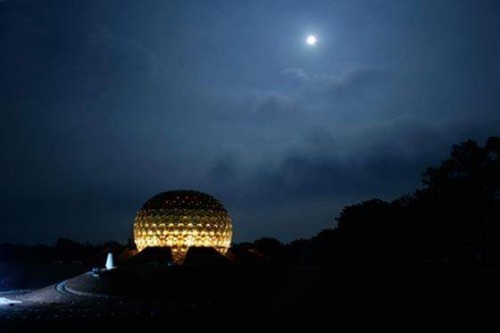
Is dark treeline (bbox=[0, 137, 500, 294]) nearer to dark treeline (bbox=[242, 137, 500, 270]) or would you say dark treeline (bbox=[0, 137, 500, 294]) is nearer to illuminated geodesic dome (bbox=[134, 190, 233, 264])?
dark treeline (bbox=[242, 137, 500, 270])

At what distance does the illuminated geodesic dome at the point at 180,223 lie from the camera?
128 feet

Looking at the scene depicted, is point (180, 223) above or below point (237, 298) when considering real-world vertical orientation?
above

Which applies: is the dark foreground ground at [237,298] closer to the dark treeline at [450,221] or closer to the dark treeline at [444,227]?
the dark treeline at [444,227]

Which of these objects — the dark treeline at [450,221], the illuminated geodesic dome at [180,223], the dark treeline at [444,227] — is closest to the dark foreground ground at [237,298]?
the dark treeline at [444,227]

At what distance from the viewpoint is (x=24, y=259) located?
6303 cm

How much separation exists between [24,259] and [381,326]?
57.6 metres

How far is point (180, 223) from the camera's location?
38.9 meters

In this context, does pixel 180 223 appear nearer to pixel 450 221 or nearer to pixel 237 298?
pixel 237 298

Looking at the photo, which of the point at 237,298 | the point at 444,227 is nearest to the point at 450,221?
the point at 444,227

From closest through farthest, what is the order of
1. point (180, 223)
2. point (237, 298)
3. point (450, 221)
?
point (237, 298) < point (450, 221) < point (180, 223)

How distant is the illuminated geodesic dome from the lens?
128 feet

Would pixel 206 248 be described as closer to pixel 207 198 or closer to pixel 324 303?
pixel 207 198

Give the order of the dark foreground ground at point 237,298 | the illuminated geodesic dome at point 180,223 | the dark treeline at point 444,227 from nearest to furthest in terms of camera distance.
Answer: the dark foreground ground at point 237,298
the dark treeline at point 444,227
the illuminated geodesic dome at point 180,223

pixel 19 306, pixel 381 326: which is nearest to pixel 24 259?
pixel 19 306
